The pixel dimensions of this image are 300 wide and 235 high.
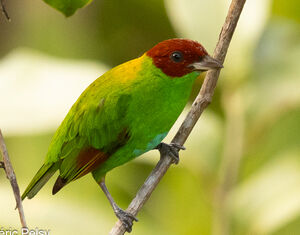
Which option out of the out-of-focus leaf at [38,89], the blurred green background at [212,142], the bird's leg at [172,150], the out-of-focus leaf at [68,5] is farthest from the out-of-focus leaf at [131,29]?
the out-of-focus leaf at [68,5]

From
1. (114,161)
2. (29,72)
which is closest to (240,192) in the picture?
(114,161)

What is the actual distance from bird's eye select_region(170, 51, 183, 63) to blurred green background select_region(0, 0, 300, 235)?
0.61 meters

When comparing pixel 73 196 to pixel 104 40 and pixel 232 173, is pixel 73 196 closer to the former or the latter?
pixel 232 173

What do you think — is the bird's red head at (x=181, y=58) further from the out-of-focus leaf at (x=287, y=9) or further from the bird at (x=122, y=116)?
the out-of-focus leaf at (x=287, y=9)

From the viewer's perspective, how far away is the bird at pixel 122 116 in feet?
9.95

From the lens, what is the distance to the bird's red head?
2.87 metres

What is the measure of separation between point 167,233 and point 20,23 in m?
2.72

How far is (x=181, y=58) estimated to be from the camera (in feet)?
9.60

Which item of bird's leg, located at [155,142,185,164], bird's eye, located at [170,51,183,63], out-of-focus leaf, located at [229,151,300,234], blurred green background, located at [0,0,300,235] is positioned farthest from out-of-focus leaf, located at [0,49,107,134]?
out-of-focus leaf, located at [229,151,300,234]

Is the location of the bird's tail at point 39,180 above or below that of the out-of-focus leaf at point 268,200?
below

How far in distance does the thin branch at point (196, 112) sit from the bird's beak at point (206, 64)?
4 cm

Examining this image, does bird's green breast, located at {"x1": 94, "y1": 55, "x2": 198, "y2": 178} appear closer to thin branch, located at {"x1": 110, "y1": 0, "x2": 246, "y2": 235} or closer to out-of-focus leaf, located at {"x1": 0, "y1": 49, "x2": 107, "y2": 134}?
thin branch, located at {"x1": 110, "y1": 0, "x2": 246, "y2": 235}

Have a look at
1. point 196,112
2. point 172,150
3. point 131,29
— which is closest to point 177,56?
point 196,112

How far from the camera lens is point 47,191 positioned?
161 inches
